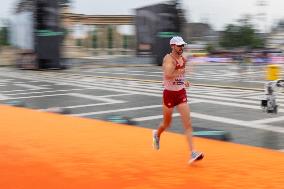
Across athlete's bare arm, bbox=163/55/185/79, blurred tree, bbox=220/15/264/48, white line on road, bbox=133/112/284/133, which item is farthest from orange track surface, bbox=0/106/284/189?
blurred tree, bbox=220/15/264/48

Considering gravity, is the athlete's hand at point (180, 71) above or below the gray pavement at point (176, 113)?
above

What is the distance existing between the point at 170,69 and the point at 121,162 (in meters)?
1.51

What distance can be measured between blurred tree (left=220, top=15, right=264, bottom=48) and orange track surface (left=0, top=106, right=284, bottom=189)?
2976 inches

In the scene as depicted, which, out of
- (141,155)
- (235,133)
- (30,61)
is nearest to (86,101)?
(235,133)

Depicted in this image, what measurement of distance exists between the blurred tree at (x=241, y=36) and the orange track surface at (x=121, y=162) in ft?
248

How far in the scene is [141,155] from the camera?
7078mm

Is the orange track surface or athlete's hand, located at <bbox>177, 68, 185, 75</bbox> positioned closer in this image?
the orange track surface

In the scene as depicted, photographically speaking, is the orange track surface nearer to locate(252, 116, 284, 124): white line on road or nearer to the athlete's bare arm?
the athlete's bare arm

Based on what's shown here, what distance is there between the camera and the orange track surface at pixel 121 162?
5.60m

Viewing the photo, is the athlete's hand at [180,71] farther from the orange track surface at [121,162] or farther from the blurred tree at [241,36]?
the blurred tree at [241,36]

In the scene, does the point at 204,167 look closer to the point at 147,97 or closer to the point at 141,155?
the point at 141,155

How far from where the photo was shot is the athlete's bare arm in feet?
20.4

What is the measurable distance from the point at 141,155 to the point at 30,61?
97.9ft

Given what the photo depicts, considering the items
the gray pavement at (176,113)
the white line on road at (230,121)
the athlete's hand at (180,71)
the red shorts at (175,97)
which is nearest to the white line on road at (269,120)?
the gray pavement at (176,113)
